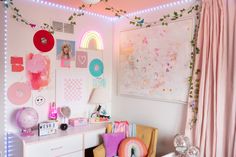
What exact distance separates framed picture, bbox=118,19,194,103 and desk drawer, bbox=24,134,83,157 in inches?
41.0

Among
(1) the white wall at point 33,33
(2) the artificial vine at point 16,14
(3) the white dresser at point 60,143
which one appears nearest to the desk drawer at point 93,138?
(3) the white dresser at point 60,143

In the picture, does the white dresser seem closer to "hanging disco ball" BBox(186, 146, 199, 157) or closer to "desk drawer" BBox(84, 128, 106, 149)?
"desk drawer" BBox(84, 128, 106, 149)

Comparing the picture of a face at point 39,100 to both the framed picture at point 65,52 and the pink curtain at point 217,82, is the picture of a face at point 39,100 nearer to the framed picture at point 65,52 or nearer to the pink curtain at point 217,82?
the framed picture at point 65,52

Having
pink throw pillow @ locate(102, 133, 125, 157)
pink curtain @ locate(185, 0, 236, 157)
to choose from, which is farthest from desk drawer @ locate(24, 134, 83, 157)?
pink curtain @ locate(185, 0, 236, 157)

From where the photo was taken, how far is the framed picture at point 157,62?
259 centimetres

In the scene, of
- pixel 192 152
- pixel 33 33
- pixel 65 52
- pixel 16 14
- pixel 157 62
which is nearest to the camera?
pixel 192 152

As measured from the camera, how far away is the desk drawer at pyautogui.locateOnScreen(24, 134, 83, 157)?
7.38 ft

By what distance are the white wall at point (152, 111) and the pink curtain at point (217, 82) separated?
317mm

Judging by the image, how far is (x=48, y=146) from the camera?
2.36 m

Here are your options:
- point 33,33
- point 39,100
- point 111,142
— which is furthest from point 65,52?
point 111,142

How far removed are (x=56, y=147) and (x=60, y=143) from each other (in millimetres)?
59

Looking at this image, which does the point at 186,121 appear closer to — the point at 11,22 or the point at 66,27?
the point at 66,27

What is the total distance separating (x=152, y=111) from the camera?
2.94m

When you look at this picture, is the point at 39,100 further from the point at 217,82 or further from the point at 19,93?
the point at 217,82
